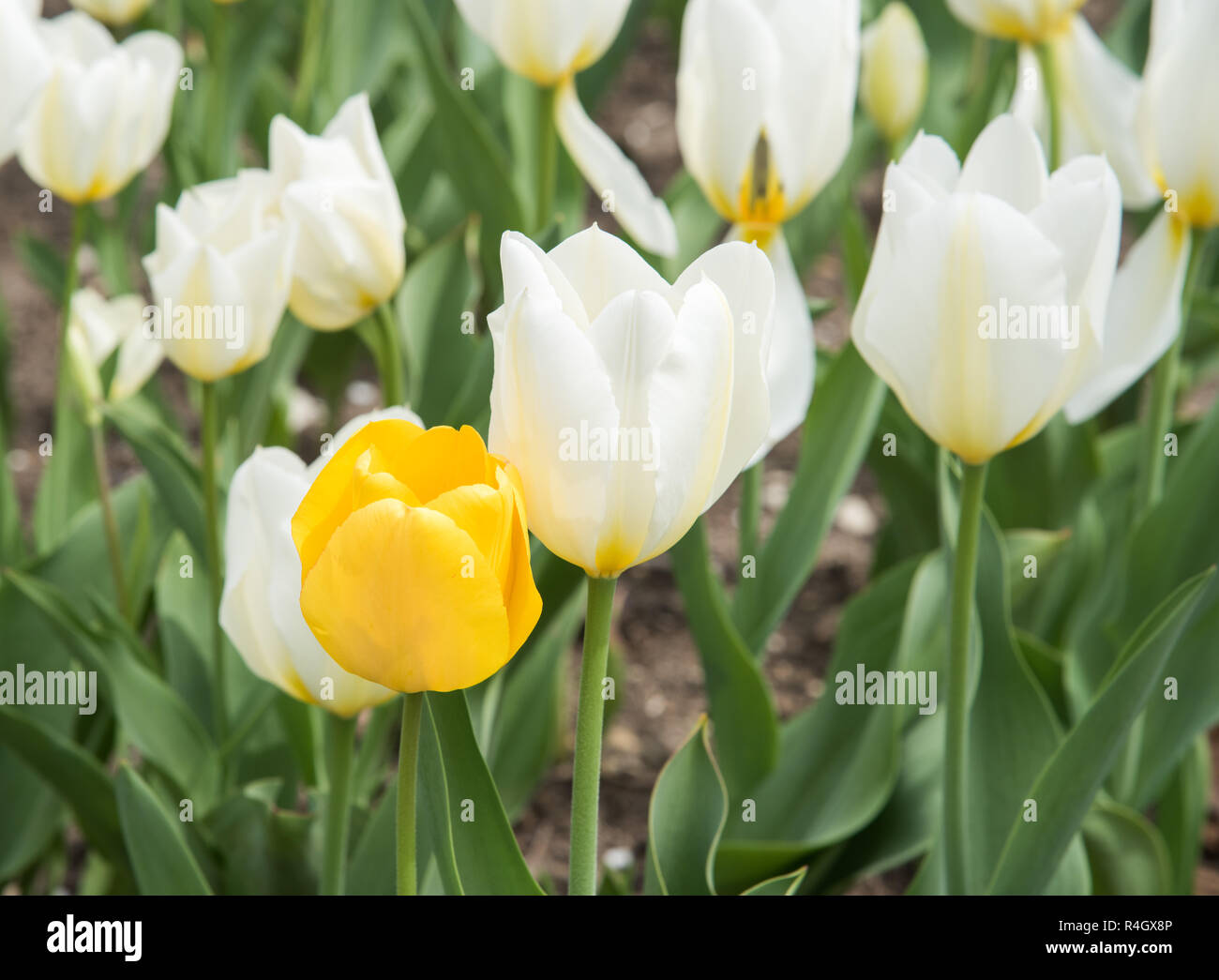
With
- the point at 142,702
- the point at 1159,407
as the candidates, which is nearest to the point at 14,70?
the point at 142,702

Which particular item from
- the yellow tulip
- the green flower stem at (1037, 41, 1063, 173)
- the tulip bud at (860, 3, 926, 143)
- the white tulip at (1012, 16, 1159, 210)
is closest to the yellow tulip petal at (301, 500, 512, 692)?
the yellow tulip

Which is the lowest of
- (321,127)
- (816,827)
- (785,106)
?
(816,827)

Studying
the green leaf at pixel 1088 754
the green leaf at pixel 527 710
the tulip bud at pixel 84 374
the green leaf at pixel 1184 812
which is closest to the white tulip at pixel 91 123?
the tulip bud at pixel 84 374

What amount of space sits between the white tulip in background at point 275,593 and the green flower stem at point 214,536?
200 mm

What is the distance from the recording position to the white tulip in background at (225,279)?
0.96 m

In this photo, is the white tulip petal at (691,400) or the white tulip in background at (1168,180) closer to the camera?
the white tulip petal at (691,400)

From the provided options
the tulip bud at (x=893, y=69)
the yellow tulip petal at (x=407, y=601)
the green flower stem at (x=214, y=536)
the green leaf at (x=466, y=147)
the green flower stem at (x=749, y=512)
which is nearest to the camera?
the yellow tulip petal at (x=407, y=601)

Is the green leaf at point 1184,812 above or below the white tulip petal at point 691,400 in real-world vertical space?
below

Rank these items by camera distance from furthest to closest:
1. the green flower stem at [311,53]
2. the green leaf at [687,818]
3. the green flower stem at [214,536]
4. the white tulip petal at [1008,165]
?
the green flower stem at [311,53] → the green flower stem at [214,536] → the green leaf at [687,818] → the white tulip petal at [1008,165]

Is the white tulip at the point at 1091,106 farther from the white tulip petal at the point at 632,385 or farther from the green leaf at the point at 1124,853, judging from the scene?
the white tulip petal at the point at 632,385
